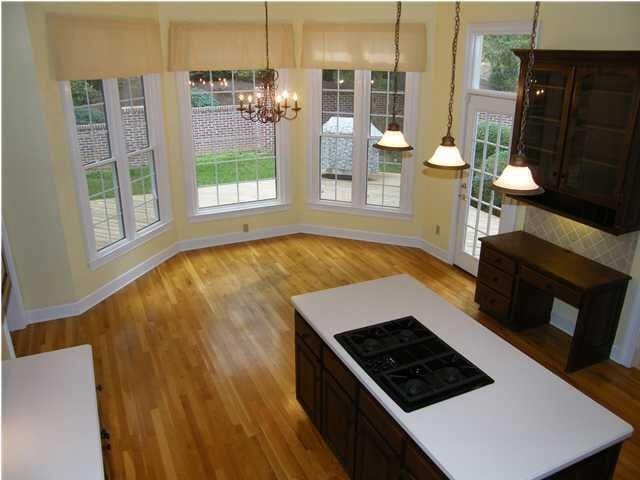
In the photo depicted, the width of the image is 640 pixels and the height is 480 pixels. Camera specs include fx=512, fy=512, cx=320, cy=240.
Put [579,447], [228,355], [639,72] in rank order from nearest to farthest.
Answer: [579,447] → [639,72] → [228,355]

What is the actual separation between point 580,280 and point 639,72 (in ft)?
5.33

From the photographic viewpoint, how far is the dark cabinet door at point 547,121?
4238mm

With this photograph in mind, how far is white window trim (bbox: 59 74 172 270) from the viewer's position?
192 inches

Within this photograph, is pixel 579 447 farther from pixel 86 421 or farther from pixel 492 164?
pixel 492 164

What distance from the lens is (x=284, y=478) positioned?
10.9 ft

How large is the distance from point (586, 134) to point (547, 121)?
408mm

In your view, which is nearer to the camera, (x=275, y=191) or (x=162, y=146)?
(x=162, y=146)

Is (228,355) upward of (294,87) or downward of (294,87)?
downward

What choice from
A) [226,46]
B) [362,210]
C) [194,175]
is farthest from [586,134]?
[194,175]

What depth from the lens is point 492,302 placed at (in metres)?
5.09

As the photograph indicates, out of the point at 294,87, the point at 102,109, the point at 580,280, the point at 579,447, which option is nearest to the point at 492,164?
the point at 580,280

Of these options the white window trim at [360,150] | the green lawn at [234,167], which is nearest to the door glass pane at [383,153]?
the white window trim at [360,150]

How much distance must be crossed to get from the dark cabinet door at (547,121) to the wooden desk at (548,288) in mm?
672

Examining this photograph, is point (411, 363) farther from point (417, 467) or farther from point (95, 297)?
point (95, 297)
